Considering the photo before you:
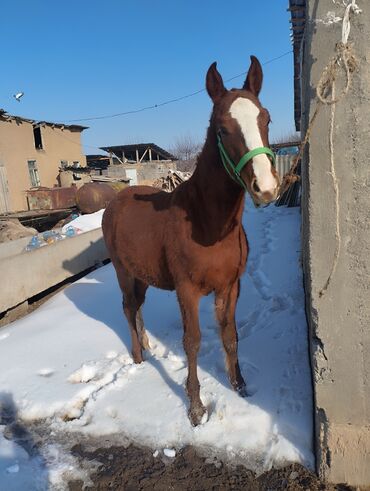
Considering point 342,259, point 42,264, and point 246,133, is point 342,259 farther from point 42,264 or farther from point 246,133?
point 42,264

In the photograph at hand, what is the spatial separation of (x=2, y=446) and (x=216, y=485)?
5.10ft

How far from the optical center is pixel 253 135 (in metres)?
1.81

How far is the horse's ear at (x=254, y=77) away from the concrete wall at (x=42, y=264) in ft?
14.7

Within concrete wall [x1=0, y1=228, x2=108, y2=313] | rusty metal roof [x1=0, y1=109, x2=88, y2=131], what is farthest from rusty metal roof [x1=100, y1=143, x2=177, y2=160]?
concrete wall [x1=0, y1=228, x2=108, y2=313]

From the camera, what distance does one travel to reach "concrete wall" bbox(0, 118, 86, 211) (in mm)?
17938

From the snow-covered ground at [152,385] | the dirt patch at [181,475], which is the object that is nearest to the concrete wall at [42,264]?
the snow-covered ground at [152,385]

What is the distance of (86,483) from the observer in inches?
91.0

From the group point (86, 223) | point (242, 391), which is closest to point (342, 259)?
point (242, 391)

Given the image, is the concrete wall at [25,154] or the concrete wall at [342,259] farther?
the concrete wall at [25,154]

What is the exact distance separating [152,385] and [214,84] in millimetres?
2468

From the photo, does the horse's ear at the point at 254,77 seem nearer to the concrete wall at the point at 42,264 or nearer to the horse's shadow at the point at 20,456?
the horse's shadow at the point at 20,456

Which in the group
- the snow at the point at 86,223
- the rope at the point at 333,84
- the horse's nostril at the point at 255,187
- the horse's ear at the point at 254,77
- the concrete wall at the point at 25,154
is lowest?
the snow at the point at 86,223

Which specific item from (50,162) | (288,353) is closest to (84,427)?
(288,353)

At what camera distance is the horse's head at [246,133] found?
1681 mm
